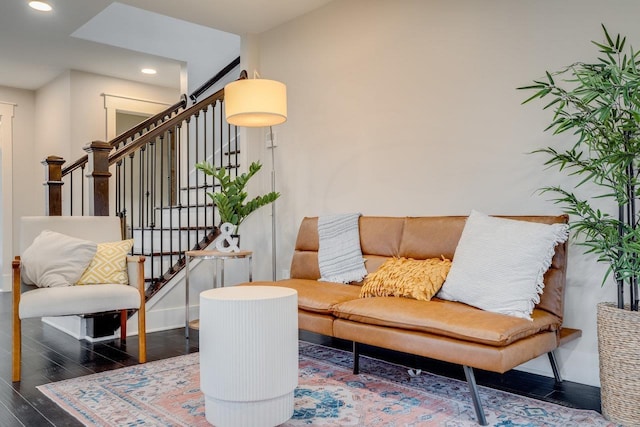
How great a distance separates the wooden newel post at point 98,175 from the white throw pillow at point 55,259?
56 centimetres

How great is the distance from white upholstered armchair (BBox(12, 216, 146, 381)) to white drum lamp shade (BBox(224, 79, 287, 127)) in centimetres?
119

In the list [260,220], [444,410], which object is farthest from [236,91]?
[444,410]

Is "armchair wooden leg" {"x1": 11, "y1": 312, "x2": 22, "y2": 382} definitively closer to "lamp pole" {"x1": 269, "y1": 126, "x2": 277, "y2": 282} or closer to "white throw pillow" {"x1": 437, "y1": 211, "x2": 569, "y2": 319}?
"lamp pole" {"x1": 269, "y1": 126, "x2": 277, "y2": 282}

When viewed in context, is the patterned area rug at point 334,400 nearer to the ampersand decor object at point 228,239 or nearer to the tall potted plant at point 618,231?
the tall potted plant at point 618,231

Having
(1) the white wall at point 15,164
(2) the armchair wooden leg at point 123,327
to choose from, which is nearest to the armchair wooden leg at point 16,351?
(2) the armchair wooden leg at point 123,327

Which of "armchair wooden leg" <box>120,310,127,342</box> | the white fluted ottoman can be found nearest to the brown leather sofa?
the white fluted ottoman

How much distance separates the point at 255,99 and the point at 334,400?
1.99 metres

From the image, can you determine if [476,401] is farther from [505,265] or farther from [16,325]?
[16,325]

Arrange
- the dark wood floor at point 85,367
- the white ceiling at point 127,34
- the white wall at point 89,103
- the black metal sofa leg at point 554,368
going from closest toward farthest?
the dark wood floor at point 85,367 < the black metal sofa leg at point 554,368 < the white ceiling at point 127,34 < the white wall at point 89,103

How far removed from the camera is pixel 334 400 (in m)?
2.30

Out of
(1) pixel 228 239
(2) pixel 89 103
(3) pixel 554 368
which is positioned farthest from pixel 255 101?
(2) pixel 89 103

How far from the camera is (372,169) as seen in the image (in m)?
3.54

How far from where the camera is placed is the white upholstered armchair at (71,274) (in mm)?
2744

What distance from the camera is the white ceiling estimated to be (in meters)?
3.96
